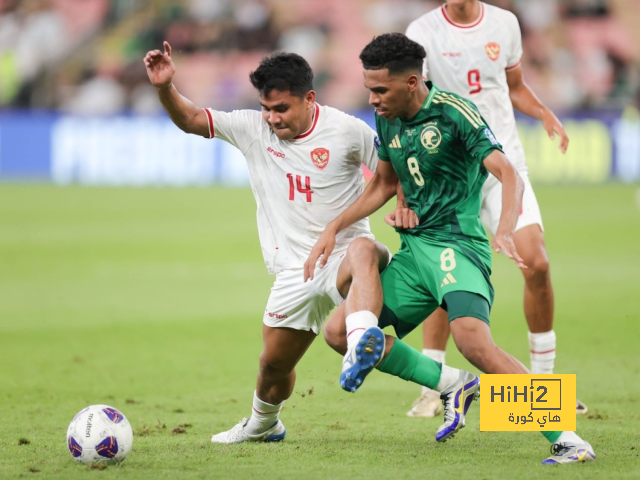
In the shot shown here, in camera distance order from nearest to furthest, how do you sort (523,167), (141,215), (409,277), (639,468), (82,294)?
(639,468), (409,277), (523,167), (82,294), (141,215)

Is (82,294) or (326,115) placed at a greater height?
(326,115)

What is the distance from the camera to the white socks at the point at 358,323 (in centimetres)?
449

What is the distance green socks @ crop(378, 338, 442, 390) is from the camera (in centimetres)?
467

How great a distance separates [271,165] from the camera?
5.29 m

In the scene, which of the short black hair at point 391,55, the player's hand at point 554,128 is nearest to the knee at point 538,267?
the player's hand at point 554,128

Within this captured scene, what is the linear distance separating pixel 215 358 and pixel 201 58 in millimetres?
20413

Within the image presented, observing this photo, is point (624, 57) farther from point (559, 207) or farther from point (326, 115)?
point (326, 115)

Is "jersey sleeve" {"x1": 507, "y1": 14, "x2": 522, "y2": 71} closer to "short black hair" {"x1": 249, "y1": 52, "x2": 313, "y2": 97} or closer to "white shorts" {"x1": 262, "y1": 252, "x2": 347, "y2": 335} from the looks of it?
"short black hair" {"x1": 249, "y1": 52, "x2": 313, "y2": 97}

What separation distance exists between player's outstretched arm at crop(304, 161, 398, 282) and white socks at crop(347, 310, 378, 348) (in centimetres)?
42

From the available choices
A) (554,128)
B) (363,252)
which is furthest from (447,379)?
(554,128)

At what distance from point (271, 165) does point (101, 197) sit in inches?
605

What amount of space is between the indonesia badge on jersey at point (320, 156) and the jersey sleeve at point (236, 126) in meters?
0.35

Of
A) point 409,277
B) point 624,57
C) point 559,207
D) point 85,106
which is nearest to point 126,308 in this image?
point 409,277

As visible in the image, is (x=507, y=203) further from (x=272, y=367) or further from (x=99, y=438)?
(x=99, y=438)
